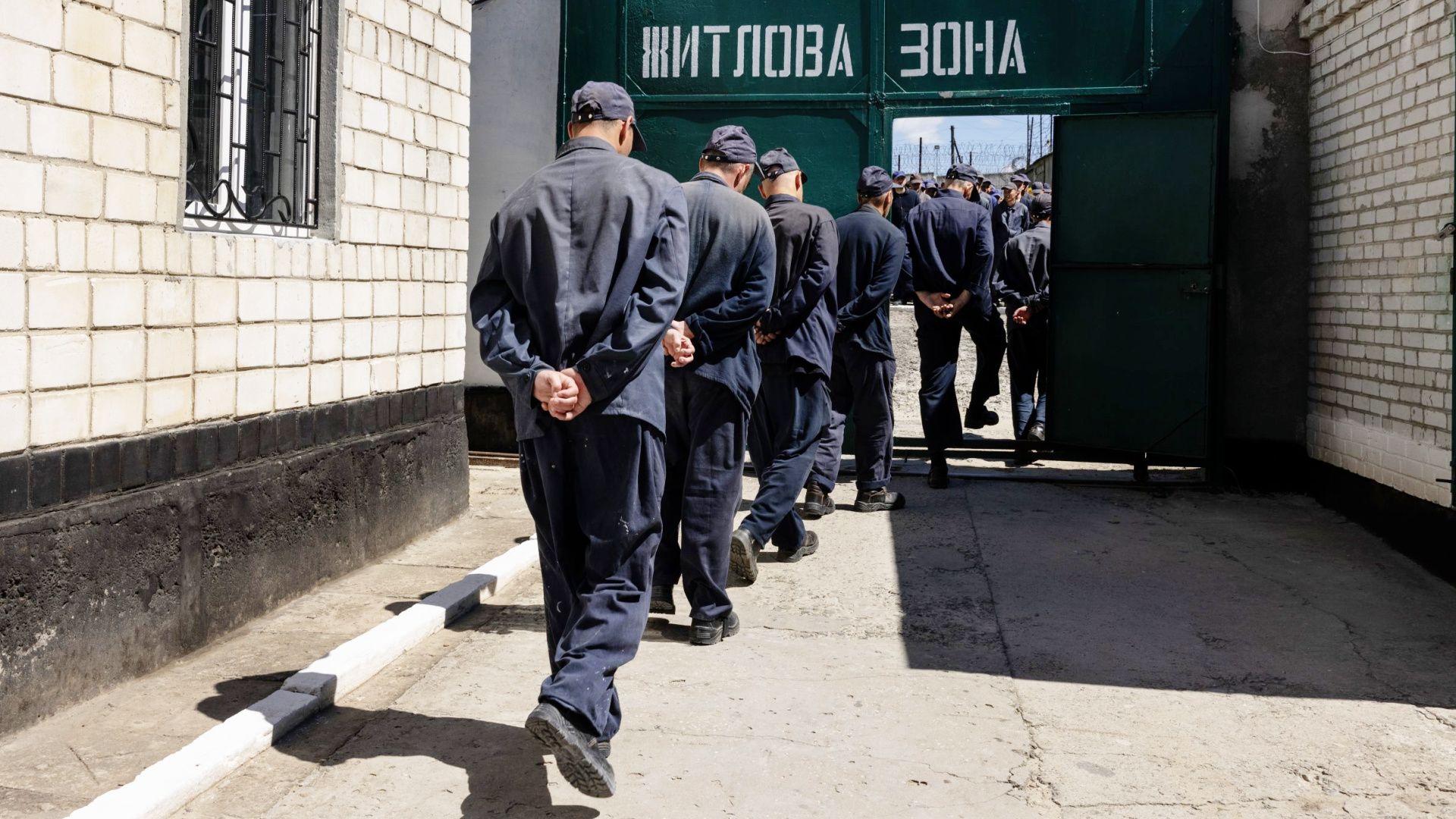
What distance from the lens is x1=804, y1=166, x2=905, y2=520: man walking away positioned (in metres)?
8.06

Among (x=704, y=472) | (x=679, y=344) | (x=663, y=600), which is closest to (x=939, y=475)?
(x=663, y=600)

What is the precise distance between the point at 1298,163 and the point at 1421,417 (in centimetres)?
280

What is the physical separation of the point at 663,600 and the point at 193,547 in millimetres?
1848

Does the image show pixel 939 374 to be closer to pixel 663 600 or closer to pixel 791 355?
pixel 791 355

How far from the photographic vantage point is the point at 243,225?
18.4 ft

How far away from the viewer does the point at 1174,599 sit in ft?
20.1

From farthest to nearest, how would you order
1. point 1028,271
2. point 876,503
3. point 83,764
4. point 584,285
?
1. point 1028,271
2. point 876,503
3. point 83,764
4. point 584,285

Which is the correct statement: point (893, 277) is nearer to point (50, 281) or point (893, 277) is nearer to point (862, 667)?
point (862, 667)

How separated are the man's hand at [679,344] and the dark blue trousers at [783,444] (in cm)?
185

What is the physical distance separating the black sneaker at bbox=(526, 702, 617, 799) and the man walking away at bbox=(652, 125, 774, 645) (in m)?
1.86

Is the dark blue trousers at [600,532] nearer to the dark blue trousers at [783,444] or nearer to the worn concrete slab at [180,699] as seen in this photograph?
the worn concrete slab at [180,699]

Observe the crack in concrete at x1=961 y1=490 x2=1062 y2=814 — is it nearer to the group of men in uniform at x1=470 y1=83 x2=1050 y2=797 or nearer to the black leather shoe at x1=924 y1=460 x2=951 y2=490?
the group of men in uniform at x1=470 y1=83 x2=1050 y2=797

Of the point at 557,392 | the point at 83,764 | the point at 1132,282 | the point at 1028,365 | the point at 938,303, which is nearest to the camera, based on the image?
the point at 557,392

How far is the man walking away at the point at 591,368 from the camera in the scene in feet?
12.0
